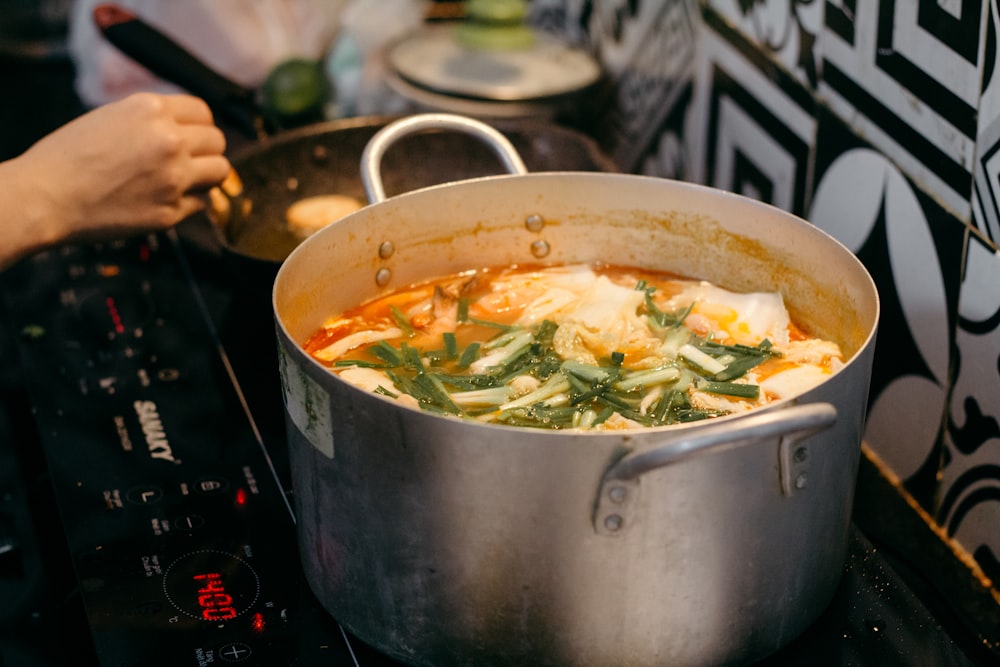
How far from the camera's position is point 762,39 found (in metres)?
1.67

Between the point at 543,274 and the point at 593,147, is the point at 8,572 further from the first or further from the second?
the point at 593,147

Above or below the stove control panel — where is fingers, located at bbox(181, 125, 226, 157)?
above

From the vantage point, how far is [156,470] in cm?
138

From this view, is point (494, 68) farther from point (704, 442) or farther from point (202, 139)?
point (704, 442)

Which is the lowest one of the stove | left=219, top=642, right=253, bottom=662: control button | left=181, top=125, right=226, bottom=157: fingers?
the stove

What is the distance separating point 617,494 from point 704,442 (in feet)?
0.28

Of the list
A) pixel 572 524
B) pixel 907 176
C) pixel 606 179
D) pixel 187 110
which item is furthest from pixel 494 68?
pixel 572 524

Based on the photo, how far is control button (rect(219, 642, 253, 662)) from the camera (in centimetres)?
108

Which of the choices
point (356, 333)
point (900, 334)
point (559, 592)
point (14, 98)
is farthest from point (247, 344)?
point (14, 98)

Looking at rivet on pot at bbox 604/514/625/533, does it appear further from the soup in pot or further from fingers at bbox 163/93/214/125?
fingers at bbox 163/93/214/125

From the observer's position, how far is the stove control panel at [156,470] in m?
1.12

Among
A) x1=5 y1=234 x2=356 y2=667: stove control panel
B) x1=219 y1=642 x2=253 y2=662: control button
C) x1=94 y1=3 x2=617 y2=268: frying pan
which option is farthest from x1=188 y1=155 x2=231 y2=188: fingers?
x1=219 y1=642 x2=253 y2=662: control button

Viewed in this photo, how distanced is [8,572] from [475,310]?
673mm

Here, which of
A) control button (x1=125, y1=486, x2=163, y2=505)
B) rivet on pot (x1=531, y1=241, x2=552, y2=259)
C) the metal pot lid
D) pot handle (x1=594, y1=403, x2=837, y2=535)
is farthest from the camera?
the metal pot lid
